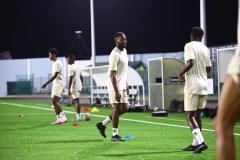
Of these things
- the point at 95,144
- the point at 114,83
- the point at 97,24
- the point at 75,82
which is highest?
the point at 97,24

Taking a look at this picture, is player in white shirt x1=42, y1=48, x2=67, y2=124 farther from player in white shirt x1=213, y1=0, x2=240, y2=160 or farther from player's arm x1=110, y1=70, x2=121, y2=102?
player in white shirt x1=213, y1=0, x2=240, y2=160

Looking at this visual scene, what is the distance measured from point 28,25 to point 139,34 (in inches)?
469

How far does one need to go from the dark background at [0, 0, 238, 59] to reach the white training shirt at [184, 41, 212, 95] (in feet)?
139

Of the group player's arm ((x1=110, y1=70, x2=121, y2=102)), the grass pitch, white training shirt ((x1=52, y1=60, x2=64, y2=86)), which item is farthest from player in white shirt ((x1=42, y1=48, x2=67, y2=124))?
player's arm ((x1=110, y1=70, x2=121, y2=102))

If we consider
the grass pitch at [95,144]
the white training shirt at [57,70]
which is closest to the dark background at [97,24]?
the white training shirt at [57,70]

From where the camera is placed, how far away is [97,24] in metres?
59.2

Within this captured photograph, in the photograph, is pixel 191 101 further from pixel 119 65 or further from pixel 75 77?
pixel 75 77

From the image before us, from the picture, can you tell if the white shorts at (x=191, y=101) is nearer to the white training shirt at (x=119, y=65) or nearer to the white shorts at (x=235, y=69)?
the white training shirt at (x=119, y=65)

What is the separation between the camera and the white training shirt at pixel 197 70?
9.67 metres

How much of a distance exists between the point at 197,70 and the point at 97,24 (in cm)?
4993

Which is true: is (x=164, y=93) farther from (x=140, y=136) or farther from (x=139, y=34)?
(x=139, y=34)

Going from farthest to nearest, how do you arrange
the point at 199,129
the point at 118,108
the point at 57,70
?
1. the point at 57,70
2. the point at 118,108
3. the point at 199,129

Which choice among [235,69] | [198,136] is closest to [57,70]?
[198,136]

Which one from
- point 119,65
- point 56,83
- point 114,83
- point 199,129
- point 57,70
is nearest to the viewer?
point 199,129
